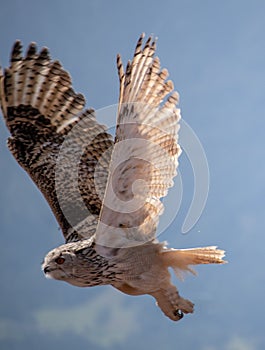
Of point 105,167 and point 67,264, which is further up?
point 105,167

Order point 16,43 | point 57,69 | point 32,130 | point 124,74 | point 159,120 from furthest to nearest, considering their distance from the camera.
Result: 1. point 32,130
2. point 57,69
3. point 16,43
4. point 159,120
5. point 124,74

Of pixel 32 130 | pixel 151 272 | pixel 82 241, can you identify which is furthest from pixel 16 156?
pixel 151 272

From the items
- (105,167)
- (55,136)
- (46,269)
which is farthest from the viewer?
(55,136)

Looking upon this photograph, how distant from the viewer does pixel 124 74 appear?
4441 mm

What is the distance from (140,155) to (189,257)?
106cm

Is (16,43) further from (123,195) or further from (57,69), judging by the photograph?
(123,195)

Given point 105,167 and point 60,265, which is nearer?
point 60,265

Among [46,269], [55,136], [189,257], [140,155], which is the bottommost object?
[46,269]

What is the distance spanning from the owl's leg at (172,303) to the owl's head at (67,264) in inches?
32.6

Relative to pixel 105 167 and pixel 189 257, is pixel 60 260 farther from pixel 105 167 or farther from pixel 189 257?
pixel 105 167

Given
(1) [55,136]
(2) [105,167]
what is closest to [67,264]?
(2) [105,167]

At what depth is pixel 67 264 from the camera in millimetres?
4793

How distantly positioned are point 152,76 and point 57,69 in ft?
5.23

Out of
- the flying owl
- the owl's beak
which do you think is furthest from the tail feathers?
the owl's beak
